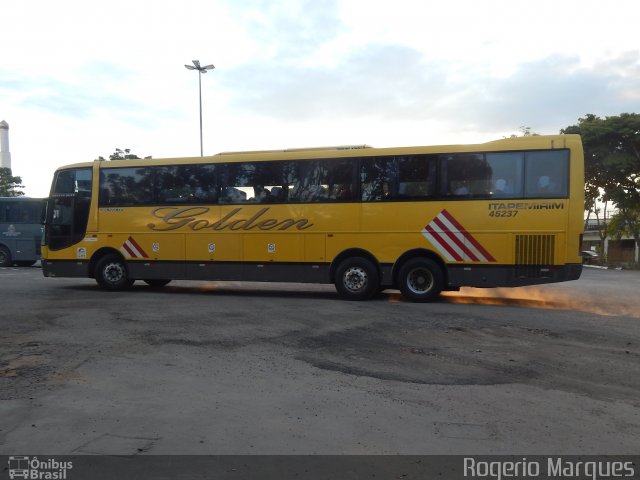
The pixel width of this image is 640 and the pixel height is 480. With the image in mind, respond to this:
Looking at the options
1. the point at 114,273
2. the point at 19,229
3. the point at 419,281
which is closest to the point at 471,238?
the point at 419,281

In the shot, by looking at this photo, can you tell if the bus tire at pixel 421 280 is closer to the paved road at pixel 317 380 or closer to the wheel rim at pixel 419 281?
the wheel rim at pixel 419 281

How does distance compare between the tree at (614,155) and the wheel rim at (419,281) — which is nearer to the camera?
the wheel rim at (419,281)

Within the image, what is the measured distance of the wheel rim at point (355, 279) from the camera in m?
11.3

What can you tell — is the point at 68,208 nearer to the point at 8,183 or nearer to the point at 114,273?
the point at 114,273

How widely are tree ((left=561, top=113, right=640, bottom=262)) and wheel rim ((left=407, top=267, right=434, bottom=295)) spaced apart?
18.8 meters

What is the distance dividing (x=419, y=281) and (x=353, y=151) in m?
3.19

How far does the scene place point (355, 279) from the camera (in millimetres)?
11391

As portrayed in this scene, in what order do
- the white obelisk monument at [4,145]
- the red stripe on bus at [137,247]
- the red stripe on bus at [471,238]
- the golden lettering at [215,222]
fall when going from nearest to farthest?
the red stripe on bus at [471,238], the golden lettering at [215,222], the red stripe on bus at [137,247], the white obelisk monument at [4,145]

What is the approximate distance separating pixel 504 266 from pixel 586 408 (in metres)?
6.19

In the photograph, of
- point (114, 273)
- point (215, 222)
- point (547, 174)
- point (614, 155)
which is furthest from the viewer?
point (614, 155)

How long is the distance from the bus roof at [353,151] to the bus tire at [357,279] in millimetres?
2399

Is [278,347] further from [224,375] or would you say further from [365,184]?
[365,184]
